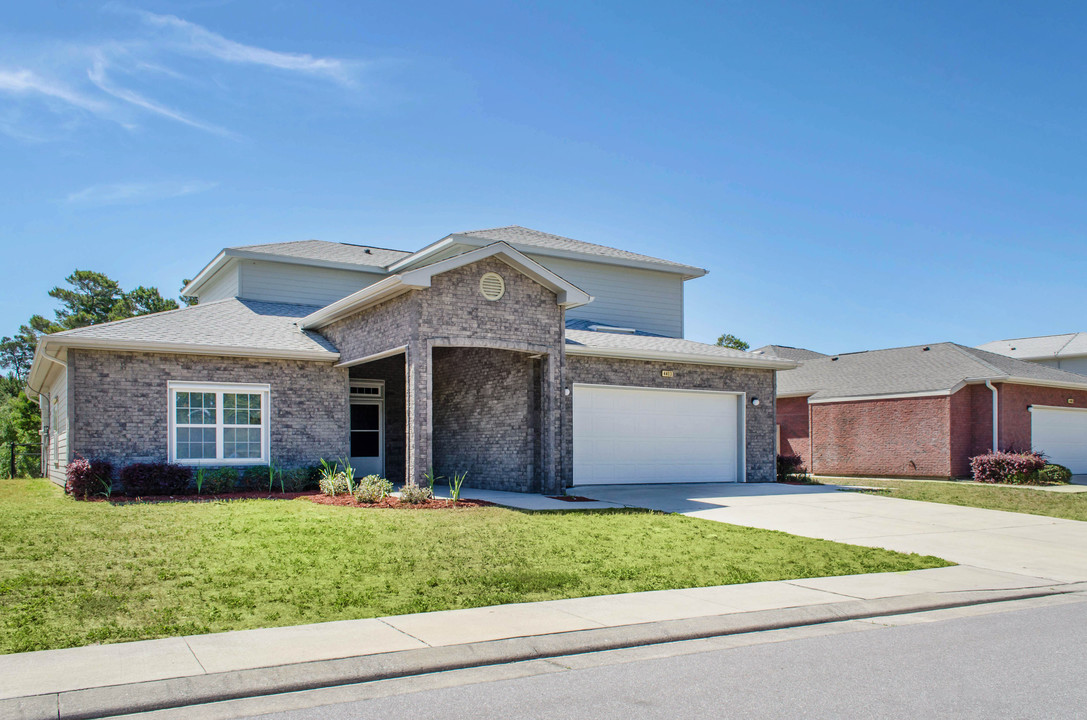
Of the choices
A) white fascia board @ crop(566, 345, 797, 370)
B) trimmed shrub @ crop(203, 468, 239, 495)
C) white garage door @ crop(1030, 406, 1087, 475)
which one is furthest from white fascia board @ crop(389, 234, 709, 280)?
white garage door @ crop(1030, 406, 1087, 475)

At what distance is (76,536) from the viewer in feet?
35.8

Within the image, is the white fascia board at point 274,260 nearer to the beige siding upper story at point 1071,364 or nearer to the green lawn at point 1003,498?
the green lawn at point 1003,498

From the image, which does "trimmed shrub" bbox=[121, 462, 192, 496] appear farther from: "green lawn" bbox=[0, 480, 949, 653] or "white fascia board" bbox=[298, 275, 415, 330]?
"white fascia board" bbox=[298, 275, 415, 330]

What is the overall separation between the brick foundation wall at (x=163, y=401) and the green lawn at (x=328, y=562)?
325 cm

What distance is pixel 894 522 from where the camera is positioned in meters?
14.2

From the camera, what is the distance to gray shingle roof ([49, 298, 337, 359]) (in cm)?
1780

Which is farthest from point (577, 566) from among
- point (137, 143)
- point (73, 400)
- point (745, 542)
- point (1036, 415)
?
point (1036, 415)

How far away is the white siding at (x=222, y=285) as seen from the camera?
80.4ft

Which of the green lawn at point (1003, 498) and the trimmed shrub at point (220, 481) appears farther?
the trimmed shrub at point (220, 481)

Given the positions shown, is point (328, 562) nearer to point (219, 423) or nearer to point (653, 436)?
point (219, 423)

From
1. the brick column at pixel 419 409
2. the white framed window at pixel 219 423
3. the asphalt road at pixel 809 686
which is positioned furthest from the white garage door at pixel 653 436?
the asphalt road at pixel 809 686

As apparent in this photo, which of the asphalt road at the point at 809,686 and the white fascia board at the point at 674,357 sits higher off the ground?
the white fascia board at the point at 674,357

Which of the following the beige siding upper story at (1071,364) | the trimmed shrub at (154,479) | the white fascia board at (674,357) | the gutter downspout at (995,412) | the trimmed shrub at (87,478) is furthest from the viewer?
the beige siding upper story at (1071,364)

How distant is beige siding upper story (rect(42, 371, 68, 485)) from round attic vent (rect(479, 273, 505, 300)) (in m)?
9.89
